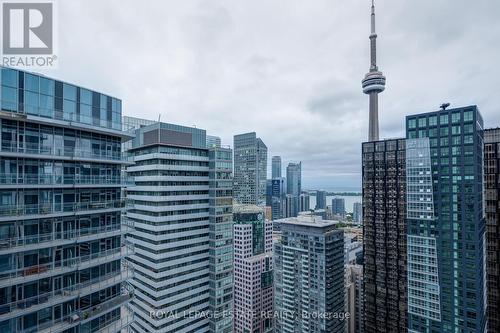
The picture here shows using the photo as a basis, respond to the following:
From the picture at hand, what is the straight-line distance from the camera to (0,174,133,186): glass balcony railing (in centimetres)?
1980

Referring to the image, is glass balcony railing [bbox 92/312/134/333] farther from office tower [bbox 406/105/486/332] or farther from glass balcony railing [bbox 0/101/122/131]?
office tower [bbox 406/105/486/332]

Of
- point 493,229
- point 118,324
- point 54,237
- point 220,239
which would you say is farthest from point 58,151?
point 493,229

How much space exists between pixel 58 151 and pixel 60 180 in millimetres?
2503

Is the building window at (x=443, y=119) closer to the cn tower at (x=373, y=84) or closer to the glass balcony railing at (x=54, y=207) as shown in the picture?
the glass balcony railing at (x=54, y=207)

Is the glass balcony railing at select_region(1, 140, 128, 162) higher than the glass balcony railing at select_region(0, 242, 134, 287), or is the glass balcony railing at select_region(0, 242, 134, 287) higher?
the glass balcony railing at select_region(1, 140, 128, 162)

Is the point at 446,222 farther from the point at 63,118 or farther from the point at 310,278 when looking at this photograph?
the point at 63,118

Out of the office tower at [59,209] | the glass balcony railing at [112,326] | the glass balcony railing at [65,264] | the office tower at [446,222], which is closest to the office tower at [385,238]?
the office tower at [446,222]

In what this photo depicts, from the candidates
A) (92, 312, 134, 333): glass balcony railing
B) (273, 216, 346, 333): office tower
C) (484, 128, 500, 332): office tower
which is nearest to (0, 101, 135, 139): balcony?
(92, 312, 134, 333): glass balcony railing

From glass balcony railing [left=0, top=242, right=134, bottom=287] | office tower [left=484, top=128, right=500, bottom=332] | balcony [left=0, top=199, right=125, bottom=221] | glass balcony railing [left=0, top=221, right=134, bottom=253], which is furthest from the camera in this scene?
office tower [left=484, top=128, right=500, bottom=332]

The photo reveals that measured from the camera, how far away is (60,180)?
22.5 m

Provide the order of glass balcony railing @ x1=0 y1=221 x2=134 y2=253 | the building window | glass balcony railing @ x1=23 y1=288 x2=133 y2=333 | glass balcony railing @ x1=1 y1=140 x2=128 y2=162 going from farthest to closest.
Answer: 1. the building window
2. glass balcony railing @ x1=23 y1=288 x2=133 y2=333
3. glass balcony railing @ x1=1 y1=140 x2=128 y2=162
4. glass balcony railing @ x1=0 y1=221 x2=134 y2=253

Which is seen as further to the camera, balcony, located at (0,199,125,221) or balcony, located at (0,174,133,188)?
balcony, located at (0,174,133,188)

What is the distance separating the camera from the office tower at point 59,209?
64.4 feet

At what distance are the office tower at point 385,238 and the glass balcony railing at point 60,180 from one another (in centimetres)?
6919
